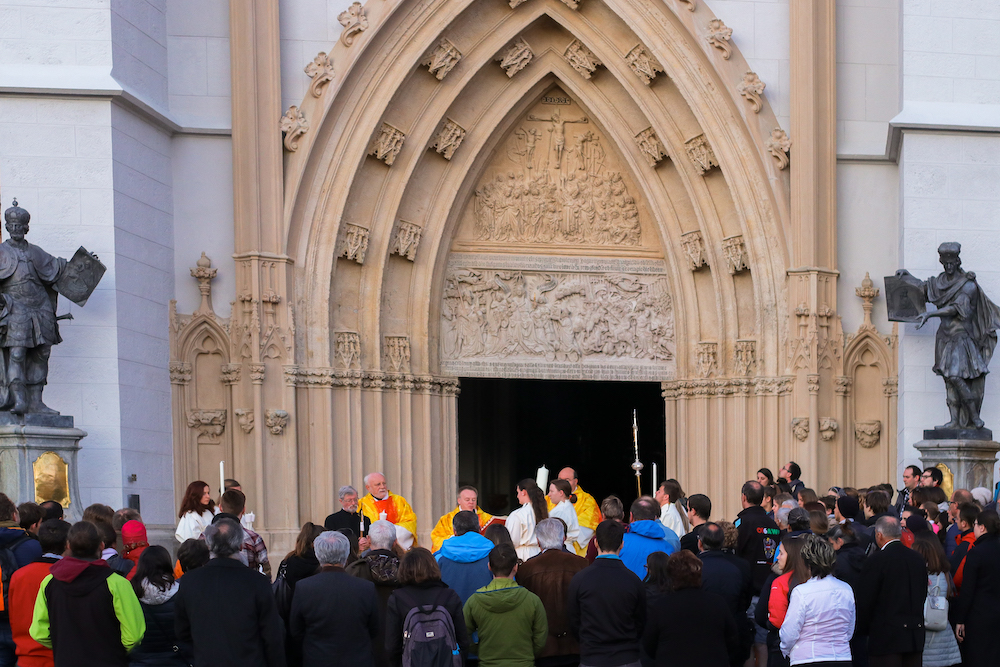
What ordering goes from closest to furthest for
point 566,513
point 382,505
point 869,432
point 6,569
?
1. point 6,569
2. point 566,513
3. point 382,505
4. point 869,432

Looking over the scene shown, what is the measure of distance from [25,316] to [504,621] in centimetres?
583

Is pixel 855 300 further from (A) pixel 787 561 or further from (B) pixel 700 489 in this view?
(A) pixel 787 561

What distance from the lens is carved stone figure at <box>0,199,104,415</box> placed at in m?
10.4

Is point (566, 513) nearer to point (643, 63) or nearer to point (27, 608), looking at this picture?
point (27, 608)

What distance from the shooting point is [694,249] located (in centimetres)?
1414

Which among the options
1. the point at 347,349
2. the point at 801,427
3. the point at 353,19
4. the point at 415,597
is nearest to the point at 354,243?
the point at 347,349

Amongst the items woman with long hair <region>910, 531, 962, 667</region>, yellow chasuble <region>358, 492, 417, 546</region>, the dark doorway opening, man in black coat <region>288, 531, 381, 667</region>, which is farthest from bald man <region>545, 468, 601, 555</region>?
the dark doorway opening

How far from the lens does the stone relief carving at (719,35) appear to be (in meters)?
13.4

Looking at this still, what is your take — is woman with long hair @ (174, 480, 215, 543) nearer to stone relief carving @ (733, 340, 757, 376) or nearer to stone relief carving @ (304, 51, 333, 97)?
stone relief carving @ (304, 51, 333, 97)

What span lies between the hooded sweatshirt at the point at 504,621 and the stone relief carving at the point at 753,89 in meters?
8.34

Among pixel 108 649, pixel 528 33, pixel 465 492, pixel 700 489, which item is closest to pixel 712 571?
pixel 465 492

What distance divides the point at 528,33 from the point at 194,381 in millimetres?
5053

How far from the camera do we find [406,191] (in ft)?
45.6

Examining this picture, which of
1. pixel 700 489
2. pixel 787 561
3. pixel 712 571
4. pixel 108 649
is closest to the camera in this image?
pixel 108 649
